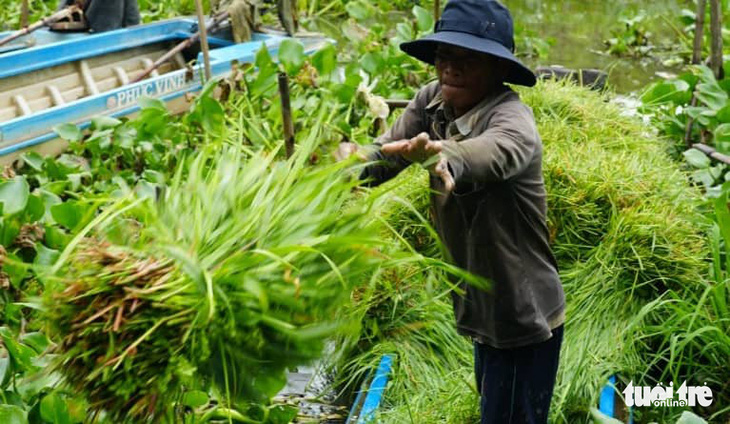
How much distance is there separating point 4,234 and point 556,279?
7.39 ft

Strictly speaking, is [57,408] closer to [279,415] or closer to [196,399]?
[196,399]

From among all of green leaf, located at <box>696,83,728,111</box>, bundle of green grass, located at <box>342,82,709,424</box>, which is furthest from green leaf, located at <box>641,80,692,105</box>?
bundle of green grass, located at <box>342,82,709,424</box>

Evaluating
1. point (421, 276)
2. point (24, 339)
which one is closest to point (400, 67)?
point (421, 276)

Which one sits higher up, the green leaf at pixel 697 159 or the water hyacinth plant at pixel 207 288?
the water hyacinth plant at pixel 207 288

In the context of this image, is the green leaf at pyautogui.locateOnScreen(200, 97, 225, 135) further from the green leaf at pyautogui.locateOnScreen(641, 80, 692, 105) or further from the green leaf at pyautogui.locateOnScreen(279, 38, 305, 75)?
the green leaf at pyautogui.locateOnScreen(641, 80, 692, 105)

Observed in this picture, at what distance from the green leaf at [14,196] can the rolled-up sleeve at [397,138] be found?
1.68 m

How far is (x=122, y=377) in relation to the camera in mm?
2039

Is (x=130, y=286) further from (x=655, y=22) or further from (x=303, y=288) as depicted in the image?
(x=655, y=22)

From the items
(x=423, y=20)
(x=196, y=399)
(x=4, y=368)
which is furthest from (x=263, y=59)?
(x=4, y=368)

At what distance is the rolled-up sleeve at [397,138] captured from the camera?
107 inches

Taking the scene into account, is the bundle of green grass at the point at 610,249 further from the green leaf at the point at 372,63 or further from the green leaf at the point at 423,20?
the green leaf at the point at 423,20

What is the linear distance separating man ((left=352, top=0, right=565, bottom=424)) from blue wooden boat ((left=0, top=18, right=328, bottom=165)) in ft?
11.0

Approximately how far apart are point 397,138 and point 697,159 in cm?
262

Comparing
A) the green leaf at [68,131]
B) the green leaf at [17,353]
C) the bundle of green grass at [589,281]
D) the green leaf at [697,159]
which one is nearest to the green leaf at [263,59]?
the green leaf at [68,131]
